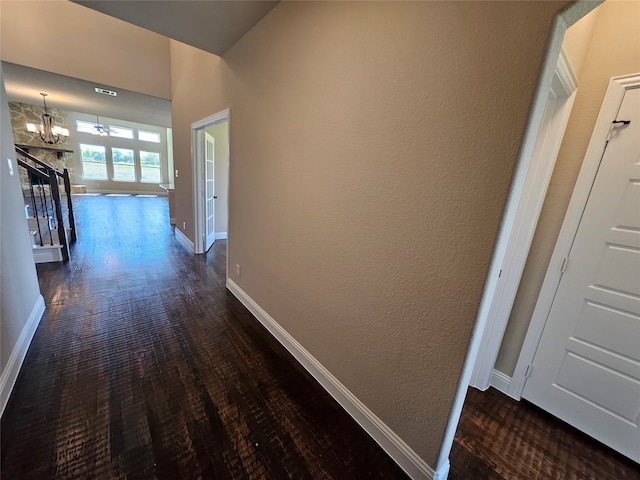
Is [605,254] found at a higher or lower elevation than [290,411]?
higher

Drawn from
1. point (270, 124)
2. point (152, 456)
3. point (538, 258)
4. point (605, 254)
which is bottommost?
point (152, 456)

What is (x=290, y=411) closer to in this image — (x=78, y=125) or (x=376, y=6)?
(x=376, y=6)

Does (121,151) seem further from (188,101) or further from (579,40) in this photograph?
(579,40)

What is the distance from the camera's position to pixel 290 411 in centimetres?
155

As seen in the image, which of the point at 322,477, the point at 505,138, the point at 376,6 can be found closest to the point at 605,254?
the point at 505,138

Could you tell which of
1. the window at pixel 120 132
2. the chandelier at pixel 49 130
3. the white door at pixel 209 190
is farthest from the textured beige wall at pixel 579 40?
the window at pixel 120 132

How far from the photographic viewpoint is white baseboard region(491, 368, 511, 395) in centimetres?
184

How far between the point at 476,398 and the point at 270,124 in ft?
8.38

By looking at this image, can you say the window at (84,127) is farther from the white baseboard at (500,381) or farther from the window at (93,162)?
the white baseboard at (500,381)

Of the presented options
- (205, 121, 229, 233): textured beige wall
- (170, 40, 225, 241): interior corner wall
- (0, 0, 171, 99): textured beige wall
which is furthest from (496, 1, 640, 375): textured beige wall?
(0, 0, 171, 99): textured beige wall

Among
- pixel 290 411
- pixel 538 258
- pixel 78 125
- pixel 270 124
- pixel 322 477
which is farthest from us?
pixel 78 125

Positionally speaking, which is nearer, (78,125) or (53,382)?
(53,382)

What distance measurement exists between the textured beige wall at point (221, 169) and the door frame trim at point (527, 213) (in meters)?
4.25

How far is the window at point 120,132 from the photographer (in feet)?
32.2
